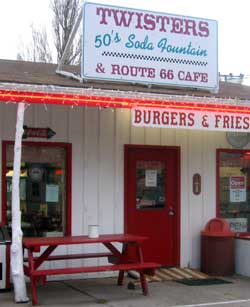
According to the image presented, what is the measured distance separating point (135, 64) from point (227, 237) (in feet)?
11.1

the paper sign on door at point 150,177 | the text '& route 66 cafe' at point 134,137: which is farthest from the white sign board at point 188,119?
the paper sign on door at point 150,177

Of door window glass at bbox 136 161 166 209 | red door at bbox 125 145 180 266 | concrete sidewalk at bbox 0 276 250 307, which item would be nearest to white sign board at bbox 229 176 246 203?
red door at bbox 125 145 180 266

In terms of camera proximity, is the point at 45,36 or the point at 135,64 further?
the point at 45,36

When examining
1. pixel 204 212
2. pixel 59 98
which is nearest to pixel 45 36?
pixel 204 212

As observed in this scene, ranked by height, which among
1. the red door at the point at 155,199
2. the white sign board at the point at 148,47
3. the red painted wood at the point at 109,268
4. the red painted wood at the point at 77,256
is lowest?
the red painted wood at the point at 109,268

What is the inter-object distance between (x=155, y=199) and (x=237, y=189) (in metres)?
1.75

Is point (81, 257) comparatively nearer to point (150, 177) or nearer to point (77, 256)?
point (77, 256)

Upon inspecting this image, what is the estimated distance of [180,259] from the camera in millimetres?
11148

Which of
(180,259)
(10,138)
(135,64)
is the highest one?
(135,64)

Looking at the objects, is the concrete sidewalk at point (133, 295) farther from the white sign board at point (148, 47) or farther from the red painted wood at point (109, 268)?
the white sign board at point (148, 47)

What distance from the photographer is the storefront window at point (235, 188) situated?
11680 mm

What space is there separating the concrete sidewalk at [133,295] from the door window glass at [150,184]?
147cm

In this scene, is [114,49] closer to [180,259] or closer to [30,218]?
[30,218]

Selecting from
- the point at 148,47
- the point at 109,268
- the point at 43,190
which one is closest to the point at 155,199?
the point at 43,190
